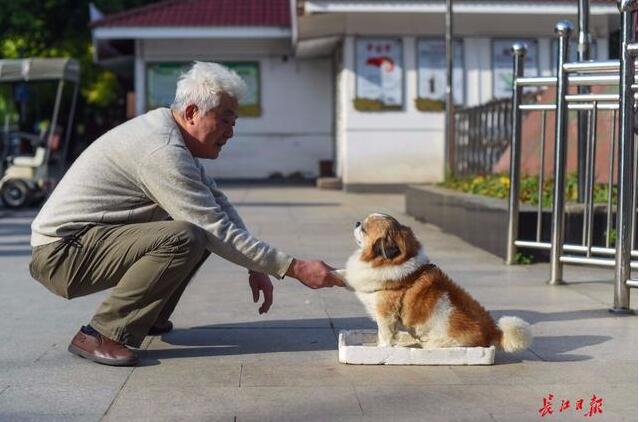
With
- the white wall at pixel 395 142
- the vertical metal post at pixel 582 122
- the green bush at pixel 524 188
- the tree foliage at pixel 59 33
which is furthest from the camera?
the tree foliage at pixel 59 33

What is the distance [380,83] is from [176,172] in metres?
15.4

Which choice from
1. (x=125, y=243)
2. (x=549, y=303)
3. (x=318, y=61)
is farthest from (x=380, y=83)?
(x=125, y=243)

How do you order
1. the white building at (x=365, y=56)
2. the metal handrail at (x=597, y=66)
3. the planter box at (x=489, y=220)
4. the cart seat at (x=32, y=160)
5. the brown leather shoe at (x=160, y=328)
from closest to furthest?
1. the brown leather shoe at (x=160, y=328)
2. the metal handrail at (x=597, y=66)
3. the planter box at (x=489, y=220)
4. the cart seat at (x=32, y=160)
5. the white building at (x=365, y=56)

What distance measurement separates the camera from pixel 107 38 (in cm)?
2391

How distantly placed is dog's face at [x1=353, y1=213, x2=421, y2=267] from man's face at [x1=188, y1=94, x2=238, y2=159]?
0.90m

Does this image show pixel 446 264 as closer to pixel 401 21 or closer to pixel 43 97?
pixel 401 21

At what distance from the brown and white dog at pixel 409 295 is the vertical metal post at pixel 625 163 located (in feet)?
6.00

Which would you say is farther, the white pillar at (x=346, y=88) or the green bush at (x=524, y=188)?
the white pillar at (x=346, y=88)

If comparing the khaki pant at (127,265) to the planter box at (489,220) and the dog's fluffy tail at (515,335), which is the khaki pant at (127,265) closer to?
the dog's fluffy tail at (515,335)

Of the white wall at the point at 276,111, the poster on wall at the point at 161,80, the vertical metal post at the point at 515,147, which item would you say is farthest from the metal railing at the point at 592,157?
the poster on wall at the point at 161,80

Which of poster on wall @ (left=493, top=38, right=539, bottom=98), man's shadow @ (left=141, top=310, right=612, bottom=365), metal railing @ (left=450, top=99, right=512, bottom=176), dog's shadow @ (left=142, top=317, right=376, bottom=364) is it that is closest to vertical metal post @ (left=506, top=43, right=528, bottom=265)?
man's shadow @ (left=141, top=310, right=612, bottom=365)

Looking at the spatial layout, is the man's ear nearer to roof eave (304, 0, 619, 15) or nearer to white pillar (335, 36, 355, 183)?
roof eave (304, 0, 619, 15)

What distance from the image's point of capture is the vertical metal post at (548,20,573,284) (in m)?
8.37

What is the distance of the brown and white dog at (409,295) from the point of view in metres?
5.46
